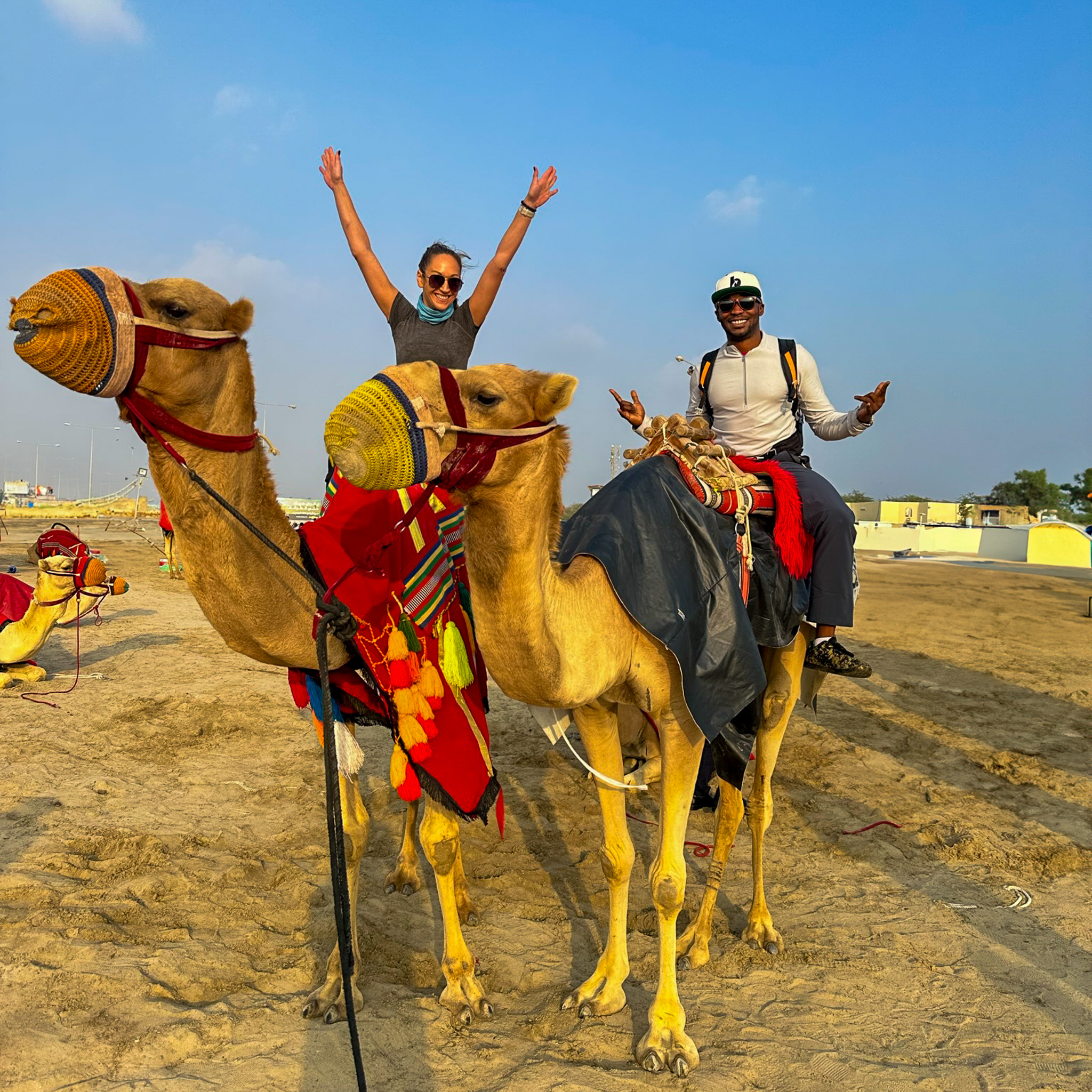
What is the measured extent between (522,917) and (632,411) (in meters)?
2.77

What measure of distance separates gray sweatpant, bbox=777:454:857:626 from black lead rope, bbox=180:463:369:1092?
2630 millimetres

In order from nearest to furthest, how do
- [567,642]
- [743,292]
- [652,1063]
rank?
1. [567,642]
2. [652,1063]
3. [743,292]

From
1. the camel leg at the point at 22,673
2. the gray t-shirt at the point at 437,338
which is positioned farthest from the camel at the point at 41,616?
the gray t-shirt at the point at 437,338

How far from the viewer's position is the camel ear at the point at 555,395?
2.52 meters

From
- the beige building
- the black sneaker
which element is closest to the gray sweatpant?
the black sneaker

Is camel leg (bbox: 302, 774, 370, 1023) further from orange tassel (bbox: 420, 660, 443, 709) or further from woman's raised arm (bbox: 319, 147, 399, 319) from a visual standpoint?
woman's raised arm (bbox: 319, 147, 399, 319)

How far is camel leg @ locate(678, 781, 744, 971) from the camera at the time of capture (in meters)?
4.14

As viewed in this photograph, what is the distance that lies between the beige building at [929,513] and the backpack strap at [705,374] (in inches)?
2062

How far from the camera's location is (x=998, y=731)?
8305mm

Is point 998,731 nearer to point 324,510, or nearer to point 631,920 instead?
point 631,920

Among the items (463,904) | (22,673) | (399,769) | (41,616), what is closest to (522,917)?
(463,904)

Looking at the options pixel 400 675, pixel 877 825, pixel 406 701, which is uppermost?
pixel 400 675

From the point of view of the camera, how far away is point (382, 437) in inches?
86.9

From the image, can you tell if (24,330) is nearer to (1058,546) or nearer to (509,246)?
(509,246)
